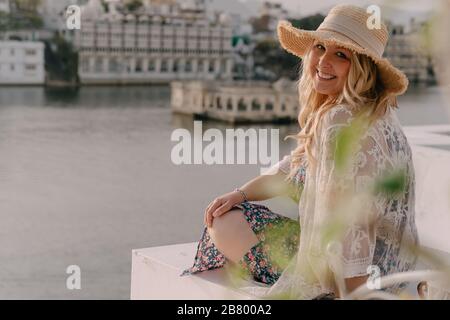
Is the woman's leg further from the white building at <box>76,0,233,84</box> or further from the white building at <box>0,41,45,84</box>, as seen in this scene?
the white building at <box>76,0,233,84</box>

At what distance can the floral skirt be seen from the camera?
799mm

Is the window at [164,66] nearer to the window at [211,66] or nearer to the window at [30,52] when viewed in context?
the window at [211,66]

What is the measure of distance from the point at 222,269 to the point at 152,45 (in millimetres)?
19752

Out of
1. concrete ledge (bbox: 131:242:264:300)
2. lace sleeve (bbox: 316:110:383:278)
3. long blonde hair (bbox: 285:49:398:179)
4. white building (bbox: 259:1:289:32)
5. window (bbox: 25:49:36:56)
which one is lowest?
window (bbox: 25:49:36:56)

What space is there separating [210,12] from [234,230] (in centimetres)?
2216

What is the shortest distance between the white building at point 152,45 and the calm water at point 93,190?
13.6ft

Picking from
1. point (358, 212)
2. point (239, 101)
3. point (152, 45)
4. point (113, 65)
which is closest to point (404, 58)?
point (152, 45)

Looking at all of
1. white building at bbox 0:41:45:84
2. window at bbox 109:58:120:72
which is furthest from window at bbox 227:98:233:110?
window at bbox 109:58:120:72

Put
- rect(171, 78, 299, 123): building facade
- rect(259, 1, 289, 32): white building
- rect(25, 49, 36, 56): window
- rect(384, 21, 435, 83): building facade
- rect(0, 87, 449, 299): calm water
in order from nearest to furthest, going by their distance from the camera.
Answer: rect(0, 87, 449, 299): calm water, rect(171, 78, 299, 123): building facade, rect(384, 21, 435, 83): building facade, rect(25, 49, 36, 56): window, rect(259, 1, 289, 32): white building

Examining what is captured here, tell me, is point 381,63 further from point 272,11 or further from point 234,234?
point 272,11

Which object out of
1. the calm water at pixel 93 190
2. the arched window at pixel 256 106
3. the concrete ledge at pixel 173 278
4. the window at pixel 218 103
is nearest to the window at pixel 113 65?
the calm water at pixel 93 190

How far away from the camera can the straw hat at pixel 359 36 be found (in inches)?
29.3

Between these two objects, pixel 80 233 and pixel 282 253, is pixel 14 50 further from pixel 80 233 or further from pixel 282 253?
pixel 282 253
